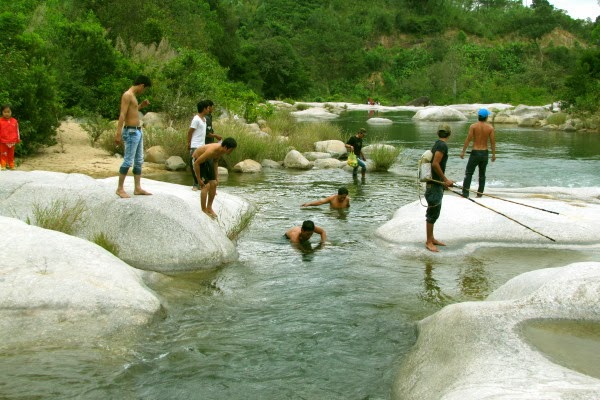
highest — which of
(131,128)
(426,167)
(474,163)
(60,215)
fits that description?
(131,128)

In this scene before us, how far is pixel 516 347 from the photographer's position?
4.98 metres

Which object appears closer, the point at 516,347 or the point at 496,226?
the point at 516,347

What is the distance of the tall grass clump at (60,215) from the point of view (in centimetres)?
855

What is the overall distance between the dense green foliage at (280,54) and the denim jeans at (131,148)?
7.56 meters

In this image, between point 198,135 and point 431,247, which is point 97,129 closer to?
point 198,135

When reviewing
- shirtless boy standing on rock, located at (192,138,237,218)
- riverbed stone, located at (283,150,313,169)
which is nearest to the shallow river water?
shirtless boy standing on rock, located at (192,138,237,218)

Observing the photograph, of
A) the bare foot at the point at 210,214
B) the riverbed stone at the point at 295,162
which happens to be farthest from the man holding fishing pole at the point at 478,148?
the riverbed stone at the point at 295,162

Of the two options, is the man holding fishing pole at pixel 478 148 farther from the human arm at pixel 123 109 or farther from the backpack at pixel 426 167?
the human arm at pixel 123 109

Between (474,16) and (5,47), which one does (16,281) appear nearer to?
(5,47)

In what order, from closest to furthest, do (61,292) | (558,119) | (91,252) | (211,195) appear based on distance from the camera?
(61,292) → (91,252) → (211,195) → (558,119)

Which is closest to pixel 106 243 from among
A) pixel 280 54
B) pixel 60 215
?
pixel 60 215

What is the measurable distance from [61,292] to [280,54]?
180ft

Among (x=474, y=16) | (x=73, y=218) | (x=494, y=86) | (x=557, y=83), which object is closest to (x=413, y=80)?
(x=494, y=86)

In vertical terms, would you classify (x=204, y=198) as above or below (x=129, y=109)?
below
